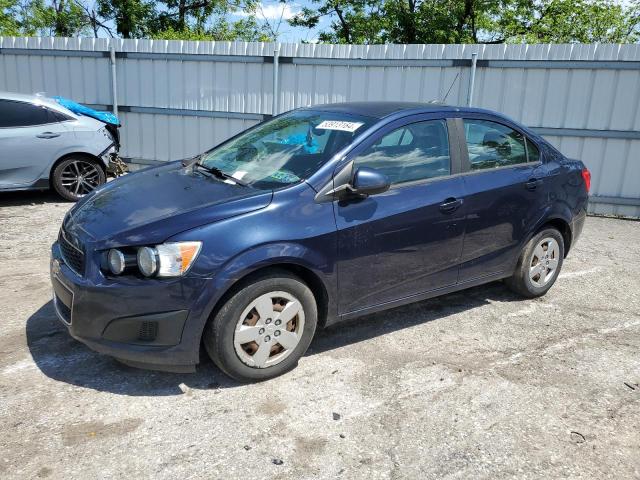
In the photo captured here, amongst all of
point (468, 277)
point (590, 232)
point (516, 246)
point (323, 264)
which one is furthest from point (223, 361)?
point (590, 232)

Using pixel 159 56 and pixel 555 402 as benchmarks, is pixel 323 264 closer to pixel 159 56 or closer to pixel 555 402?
pixel 555 402

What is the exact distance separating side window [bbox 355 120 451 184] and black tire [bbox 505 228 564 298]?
1.18 meters

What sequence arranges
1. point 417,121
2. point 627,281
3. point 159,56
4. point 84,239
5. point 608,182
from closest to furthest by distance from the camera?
point 84,239, point 417,121, point 627,281, point 608,182, point 159,56

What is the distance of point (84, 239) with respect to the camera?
311 cm

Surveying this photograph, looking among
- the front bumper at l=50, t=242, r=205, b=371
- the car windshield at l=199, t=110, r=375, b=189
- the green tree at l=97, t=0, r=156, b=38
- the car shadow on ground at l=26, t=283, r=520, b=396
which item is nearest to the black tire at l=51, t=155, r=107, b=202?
the car shadow on ground at l=26, t=283, r=520, b=396

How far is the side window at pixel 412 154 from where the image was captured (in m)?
3.67

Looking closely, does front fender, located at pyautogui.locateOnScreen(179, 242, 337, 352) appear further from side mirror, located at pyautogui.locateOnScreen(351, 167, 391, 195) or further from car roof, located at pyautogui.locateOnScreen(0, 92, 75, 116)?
car roof, located at pyautogui.locateOnScreen(0, 92, 75, 116)

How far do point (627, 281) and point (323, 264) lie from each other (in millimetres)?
3833

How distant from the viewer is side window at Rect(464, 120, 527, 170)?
4.18 metres

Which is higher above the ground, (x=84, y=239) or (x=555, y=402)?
(x=84, y=239)

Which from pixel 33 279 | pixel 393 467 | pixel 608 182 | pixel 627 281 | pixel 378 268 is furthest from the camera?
pixel 608 182

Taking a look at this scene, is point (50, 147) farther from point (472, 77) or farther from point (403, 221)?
point (472, 77)

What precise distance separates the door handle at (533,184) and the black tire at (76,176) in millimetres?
5863

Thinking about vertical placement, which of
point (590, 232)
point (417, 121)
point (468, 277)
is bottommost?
point (590, 232)
